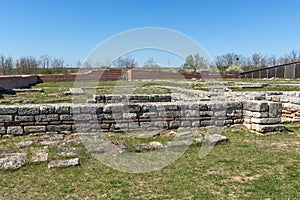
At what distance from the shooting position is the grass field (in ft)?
10.1

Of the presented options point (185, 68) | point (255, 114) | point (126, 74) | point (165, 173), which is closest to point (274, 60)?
point (185, 68)

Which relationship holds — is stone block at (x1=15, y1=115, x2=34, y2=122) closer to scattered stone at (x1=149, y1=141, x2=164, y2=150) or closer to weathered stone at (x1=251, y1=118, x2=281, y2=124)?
scattered stone at (x1=149, y1=141, x2=164, y2=150)

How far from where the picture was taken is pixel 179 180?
11.4 ft

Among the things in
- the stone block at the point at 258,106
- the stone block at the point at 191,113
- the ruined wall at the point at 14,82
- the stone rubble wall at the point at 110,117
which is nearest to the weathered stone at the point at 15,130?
the stone rubble wall at the point at 110,117

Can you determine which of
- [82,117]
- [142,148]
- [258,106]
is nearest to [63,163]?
[142,148]

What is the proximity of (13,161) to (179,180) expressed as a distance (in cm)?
267

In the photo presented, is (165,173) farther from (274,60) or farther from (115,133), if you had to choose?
(274,60)

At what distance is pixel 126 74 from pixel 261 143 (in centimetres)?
3332

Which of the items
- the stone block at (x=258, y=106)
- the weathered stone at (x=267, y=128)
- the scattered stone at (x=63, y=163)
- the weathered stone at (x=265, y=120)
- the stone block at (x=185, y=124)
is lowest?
the scattered stone at (x=63, y=163)

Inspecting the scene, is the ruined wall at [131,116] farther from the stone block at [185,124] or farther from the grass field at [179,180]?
the grass field at [179,180]

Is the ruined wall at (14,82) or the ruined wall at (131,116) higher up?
the ruined wall at (14,82)

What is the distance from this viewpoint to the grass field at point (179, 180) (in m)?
3.08

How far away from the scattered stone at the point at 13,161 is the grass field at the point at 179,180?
10 centimetres

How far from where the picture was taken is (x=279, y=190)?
3121 mm
